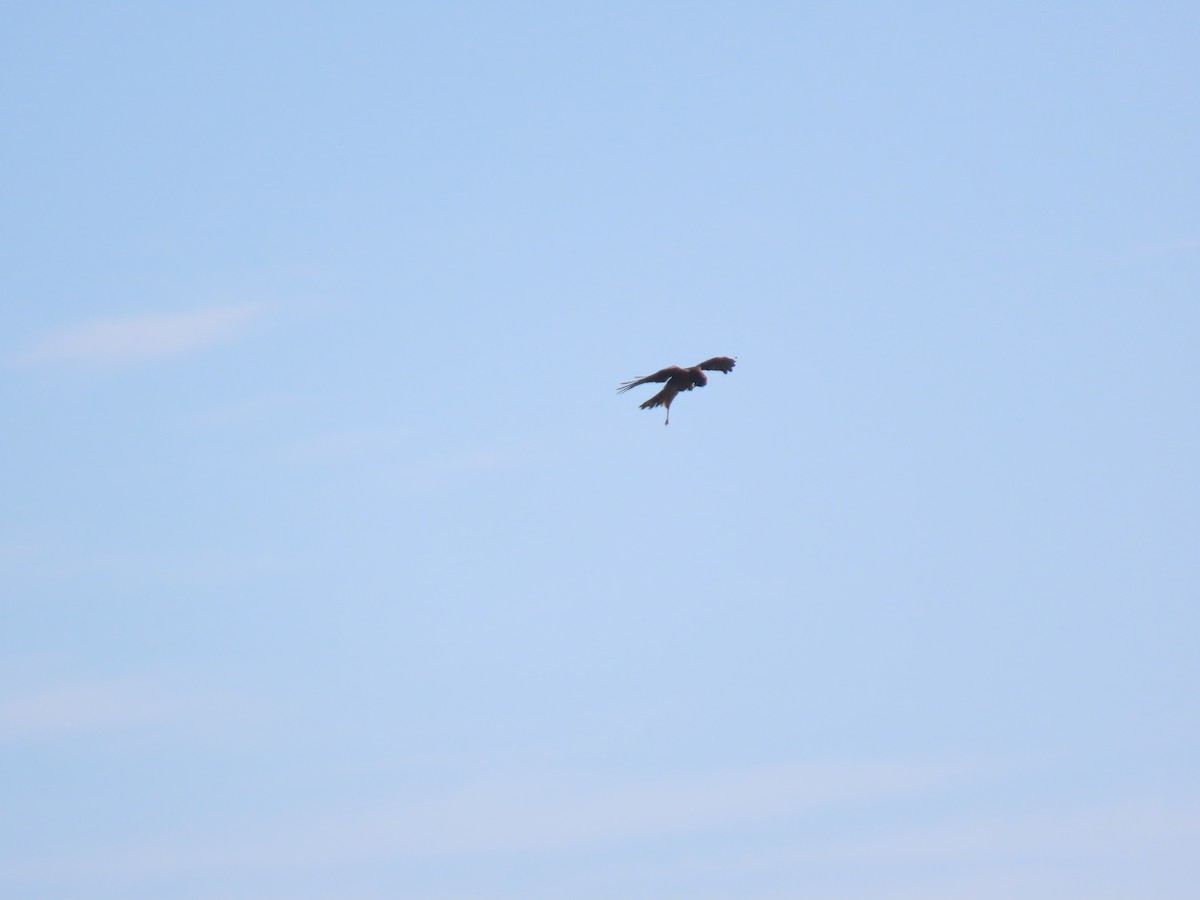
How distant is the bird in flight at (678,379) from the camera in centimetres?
6025

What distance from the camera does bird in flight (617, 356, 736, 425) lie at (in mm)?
60250

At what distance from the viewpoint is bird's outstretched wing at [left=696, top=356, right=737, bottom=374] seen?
60531 mm

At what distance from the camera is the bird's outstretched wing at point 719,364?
6053 centimetres

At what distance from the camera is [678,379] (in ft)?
198

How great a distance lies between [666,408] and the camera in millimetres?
60469

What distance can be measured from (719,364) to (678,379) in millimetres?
1841

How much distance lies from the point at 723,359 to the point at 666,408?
3076 millimetres

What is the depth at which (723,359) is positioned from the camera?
6059 cm

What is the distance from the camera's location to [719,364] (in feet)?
199
